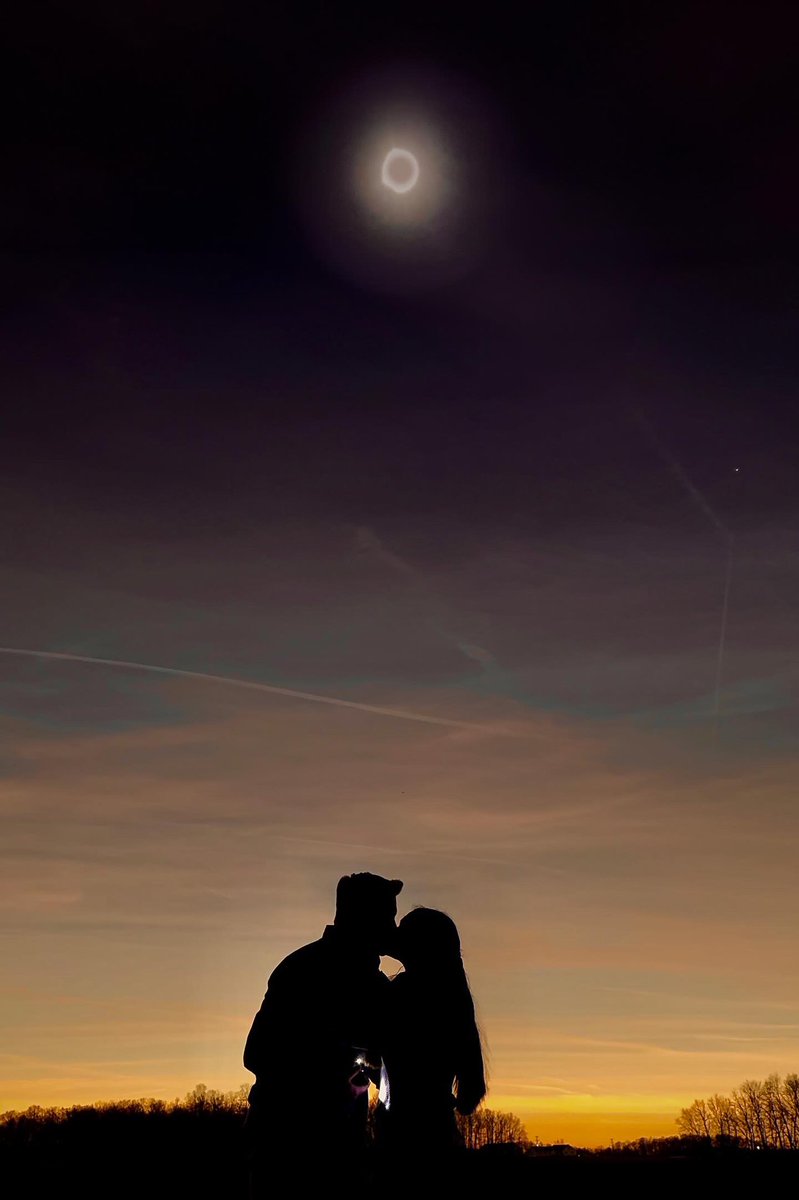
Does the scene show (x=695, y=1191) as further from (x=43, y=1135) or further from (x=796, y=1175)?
(x=43, y=1135)

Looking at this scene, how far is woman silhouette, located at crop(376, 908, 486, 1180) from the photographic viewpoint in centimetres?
766

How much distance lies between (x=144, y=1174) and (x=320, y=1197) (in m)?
48.4

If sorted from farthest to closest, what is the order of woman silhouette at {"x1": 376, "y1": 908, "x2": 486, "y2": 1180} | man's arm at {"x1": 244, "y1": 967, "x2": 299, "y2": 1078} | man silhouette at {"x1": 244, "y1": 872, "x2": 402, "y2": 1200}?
woman silhouette at {"x1": 376, "y1": 908, "x2": 486, "y2": 1180}
man's arm at {"x1": 244, "y1": 967, "x2": 299, "y2": 1078}
man silhouette at {"x1": 244, "y1": 872, "x2": 402, "y2": 1200}

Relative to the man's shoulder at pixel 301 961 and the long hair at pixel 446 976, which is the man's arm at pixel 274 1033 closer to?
the man's shoulder at pixel 301 961

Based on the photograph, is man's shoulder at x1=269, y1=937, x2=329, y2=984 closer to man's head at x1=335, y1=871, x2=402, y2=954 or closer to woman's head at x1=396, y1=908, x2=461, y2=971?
man's head at x1=335, y1=871, x2=402, y2=954

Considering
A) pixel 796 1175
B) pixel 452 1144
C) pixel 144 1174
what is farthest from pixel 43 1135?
pixel 452 1144

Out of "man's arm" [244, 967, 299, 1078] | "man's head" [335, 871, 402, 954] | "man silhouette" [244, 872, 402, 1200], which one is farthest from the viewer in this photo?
"man's head" [335, 871, 402, 954]

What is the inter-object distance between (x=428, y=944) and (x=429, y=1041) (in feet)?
2.03

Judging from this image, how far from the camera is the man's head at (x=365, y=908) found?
695 cm

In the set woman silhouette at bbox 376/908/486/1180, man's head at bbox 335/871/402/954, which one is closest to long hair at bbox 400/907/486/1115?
woman silhouette at bbox 376/908/486/1180

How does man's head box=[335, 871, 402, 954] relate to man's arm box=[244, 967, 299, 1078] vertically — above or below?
above

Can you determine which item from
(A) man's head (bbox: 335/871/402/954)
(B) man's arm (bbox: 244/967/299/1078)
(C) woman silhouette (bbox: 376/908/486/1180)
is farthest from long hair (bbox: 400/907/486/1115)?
(B) man's arm (bbox: 244/967/299/1078)

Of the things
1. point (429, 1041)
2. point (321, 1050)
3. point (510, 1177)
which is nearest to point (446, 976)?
point (429, 1041)

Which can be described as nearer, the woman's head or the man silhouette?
the man silhouette
